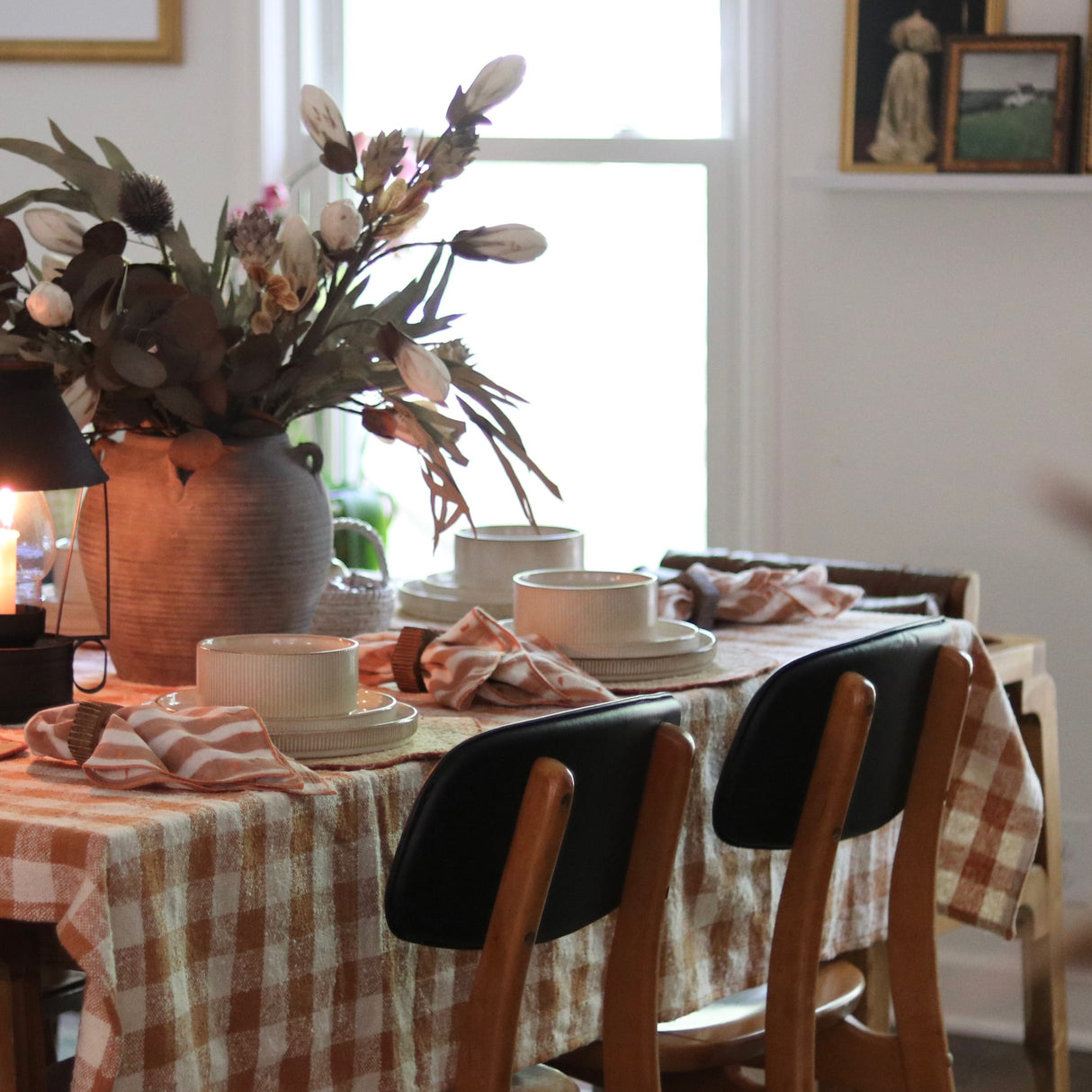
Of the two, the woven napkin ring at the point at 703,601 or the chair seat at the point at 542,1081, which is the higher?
the woven napkin ring at the point at 703,601

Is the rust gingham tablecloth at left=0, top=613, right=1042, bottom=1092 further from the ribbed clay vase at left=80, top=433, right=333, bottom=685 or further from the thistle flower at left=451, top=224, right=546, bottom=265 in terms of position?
the thistle flower at left=451, top=224, right=546, bottom=265

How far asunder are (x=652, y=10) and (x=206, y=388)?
2.04m

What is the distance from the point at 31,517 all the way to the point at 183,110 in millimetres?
2105

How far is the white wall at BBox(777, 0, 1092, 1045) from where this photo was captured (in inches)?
113

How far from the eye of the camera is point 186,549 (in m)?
1.46

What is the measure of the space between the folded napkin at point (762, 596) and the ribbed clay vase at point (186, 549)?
0.48 metres

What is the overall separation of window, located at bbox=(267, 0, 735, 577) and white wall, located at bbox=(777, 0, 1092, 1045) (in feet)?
0.68

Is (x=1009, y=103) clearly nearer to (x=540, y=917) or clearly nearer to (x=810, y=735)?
(x=810, y=735)

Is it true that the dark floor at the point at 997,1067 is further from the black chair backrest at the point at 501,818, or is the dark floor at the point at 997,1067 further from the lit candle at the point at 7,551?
the lit candle at the point at 7,551

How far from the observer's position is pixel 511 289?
130 inches

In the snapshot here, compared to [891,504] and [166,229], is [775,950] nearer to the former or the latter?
[166,229]

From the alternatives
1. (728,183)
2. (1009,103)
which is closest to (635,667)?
(1009,103)

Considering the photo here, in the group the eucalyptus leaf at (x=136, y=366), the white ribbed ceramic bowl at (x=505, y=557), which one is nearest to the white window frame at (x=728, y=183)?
the white ribbed ceramic bowl at (x=505, y=557)

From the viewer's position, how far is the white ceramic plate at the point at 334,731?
120cm
